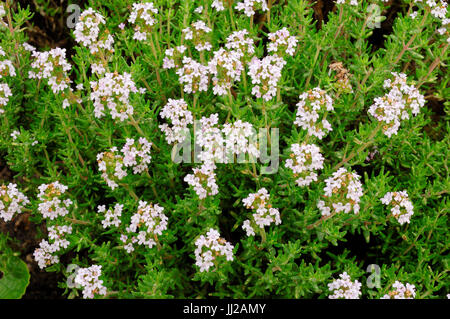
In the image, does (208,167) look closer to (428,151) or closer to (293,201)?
(293,201)

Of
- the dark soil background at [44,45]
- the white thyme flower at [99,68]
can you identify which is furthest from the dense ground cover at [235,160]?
the dark soil background at [44,45]

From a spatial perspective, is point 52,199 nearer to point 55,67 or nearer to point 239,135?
point 55,67

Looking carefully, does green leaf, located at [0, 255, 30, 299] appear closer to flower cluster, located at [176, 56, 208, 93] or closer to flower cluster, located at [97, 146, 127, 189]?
flower cluster, located at [97, 146, 127, 189]

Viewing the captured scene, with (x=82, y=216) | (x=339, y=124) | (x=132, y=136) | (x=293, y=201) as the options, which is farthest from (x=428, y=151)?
(x=82, y=216)

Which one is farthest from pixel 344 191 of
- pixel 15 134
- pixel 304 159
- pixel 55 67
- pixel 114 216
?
pixel 15 134

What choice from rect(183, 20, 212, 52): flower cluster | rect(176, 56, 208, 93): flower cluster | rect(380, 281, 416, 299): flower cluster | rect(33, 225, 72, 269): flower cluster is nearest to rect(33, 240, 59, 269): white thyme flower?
rect(33, 225, 72, 269): flower cluster

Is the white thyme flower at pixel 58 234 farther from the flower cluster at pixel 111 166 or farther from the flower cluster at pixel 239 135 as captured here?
the flower cluster at pixel 239 135
